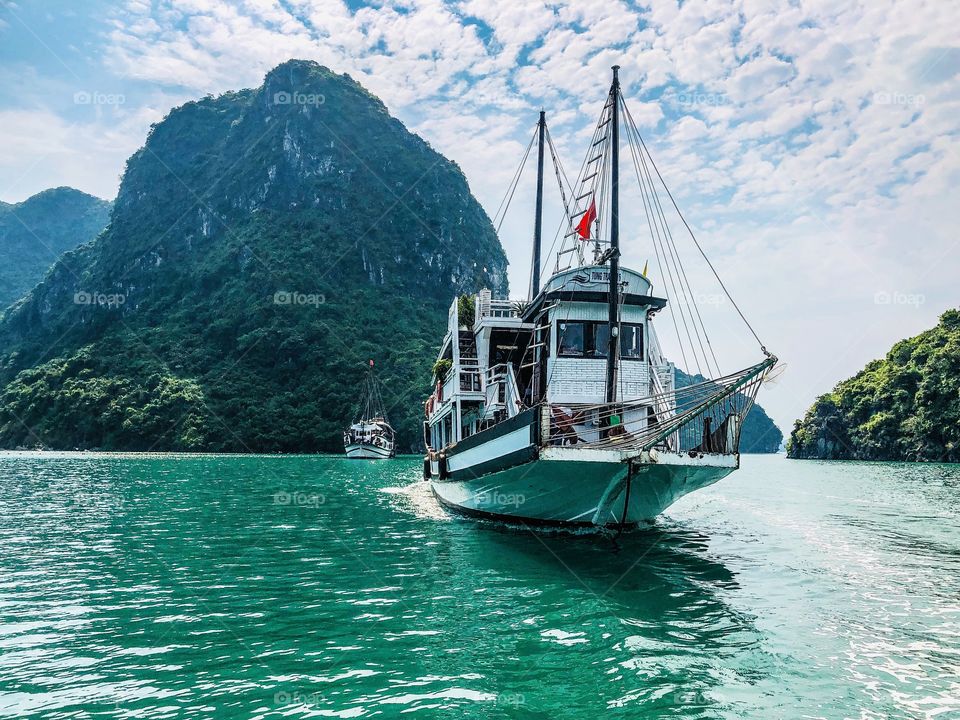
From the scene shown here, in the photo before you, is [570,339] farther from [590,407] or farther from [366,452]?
[366,452]

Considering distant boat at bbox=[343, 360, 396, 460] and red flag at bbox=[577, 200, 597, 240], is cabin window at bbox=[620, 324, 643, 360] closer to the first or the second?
red flag at bbox=[577, 200, 597, 240]

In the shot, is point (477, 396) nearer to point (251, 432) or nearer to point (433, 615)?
point (433, 615)

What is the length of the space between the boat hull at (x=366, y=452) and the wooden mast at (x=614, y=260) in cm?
7143

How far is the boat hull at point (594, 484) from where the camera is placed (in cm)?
1491

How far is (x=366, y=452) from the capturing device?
8594 cm

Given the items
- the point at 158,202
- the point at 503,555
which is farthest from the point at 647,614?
the point at 158,202

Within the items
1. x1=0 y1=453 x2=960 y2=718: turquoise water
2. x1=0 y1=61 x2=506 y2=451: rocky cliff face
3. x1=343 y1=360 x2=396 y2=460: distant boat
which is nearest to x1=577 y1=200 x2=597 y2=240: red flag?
x1=0 y1=453 x2=960 y2=718: turquoise water

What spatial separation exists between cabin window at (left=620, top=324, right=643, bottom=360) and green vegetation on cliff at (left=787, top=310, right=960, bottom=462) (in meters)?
79.5

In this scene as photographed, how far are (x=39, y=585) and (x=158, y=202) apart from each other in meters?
208

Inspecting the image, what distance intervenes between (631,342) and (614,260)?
304 cm

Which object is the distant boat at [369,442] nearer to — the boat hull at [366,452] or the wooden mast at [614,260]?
the boat hull at [366,452]

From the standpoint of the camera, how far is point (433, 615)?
34.2 ft

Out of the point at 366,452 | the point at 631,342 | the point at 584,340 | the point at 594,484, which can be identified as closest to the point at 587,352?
the point at 584,340

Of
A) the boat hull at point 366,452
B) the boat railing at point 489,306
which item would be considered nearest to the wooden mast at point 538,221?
the boat railing at point 489,306
